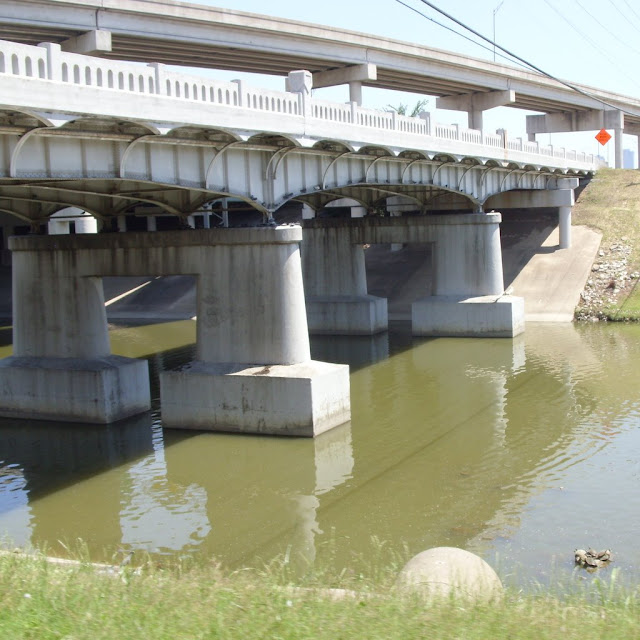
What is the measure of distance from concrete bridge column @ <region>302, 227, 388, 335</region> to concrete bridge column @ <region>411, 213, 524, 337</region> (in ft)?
7.09

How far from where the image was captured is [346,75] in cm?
4450

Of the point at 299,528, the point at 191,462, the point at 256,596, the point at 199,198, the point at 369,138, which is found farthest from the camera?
the point at 369,138

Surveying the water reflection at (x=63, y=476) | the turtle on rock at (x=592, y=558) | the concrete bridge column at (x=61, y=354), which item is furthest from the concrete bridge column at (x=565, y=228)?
the turtle on rock at (x=592, y=558)

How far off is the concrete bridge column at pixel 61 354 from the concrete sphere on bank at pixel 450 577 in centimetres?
→ 1407

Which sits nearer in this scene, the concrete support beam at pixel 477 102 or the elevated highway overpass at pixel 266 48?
the elevated highway overpass at pixel 266 48

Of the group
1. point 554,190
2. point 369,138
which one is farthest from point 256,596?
point 554,190

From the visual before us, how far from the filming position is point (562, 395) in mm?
23641

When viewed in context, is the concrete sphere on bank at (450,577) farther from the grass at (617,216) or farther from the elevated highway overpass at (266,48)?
the grass at (617,216)

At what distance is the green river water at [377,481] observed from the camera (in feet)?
43.7

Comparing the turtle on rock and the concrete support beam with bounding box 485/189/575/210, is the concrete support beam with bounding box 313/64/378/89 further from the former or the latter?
the turtle on rock

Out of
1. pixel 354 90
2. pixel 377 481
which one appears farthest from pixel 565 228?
pixel 377 481

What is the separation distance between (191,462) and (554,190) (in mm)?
32718

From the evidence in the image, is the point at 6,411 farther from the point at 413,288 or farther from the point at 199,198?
the point at 413,288

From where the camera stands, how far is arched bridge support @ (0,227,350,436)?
66.7 ft
